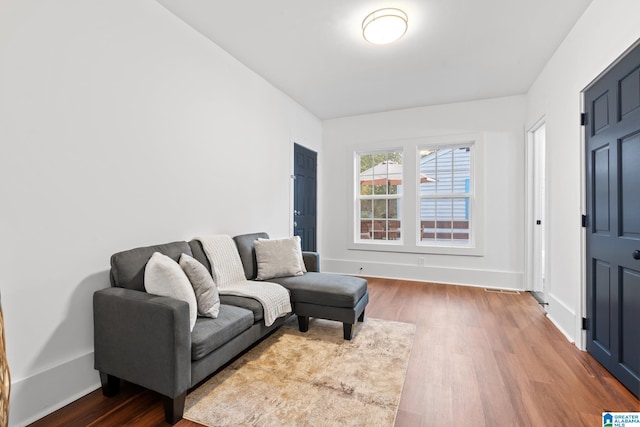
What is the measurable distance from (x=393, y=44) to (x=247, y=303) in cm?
278

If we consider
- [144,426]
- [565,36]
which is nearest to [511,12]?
[565,36]

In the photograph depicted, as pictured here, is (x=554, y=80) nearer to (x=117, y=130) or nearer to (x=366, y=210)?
(x=366, y=210)

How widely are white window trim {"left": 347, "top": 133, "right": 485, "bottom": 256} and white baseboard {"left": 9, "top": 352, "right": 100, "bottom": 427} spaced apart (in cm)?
388

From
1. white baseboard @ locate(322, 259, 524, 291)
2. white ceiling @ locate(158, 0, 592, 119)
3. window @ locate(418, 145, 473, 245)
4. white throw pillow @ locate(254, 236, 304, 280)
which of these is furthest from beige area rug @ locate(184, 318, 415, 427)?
white ceiling @ locate(158, 0, 592, 119)

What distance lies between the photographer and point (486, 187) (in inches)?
170

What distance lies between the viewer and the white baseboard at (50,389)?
1.53m

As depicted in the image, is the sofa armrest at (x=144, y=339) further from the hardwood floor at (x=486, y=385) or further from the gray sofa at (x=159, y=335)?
the hardwood floor at (x=486, y=385)

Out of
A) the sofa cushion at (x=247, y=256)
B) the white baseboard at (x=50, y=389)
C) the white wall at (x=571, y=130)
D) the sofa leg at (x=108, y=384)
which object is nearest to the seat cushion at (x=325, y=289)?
the sofa cushion at (x=247, y=256)

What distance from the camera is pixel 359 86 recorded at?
3924 mm

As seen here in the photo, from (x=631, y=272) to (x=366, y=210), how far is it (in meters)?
3.59

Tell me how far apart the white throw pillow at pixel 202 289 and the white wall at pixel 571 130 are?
287 centimetres

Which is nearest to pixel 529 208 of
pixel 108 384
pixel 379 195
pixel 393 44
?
pixel 379 195

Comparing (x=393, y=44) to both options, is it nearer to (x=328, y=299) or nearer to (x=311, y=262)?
(x=311, y=262)

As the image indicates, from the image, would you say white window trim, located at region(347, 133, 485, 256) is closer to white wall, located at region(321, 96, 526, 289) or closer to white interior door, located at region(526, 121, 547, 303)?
white wall, located at region(321, 96, 526, 289)
